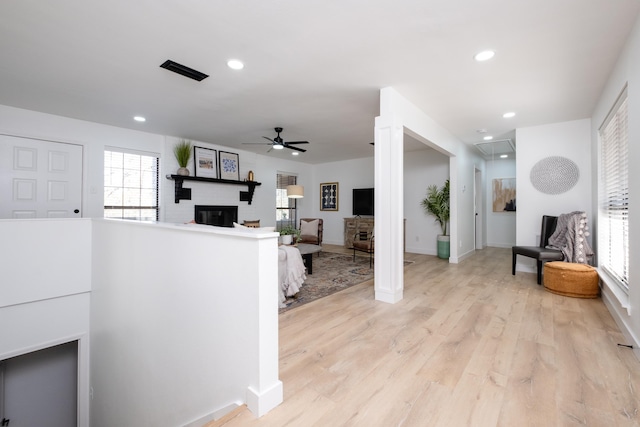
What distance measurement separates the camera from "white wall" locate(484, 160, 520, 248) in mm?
7262

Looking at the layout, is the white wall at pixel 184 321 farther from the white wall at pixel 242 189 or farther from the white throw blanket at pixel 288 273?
the white wall at pixel 242 189

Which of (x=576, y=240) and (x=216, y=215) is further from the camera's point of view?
(x=216, y=215)

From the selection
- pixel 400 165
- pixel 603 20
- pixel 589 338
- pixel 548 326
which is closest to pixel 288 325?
pixel 400 165

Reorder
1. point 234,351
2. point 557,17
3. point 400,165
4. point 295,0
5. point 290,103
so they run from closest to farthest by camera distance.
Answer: point 234,351
point 295,0
point 557,17
point 400,165
point 290,103

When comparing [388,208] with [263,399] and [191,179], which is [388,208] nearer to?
[263,399]

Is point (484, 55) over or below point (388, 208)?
over

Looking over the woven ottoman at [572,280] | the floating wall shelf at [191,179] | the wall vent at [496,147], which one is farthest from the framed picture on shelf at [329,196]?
the woven ottoman at [572,280]

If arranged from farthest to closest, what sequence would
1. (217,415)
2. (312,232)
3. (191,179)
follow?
1. (312,232)
2. (191,179)
3. (217,415)

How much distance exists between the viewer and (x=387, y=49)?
244 centimetres

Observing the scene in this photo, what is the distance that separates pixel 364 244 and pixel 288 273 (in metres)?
2.47

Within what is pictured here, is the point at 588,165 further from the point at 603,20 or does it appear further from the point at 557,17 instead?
the point at 557,17

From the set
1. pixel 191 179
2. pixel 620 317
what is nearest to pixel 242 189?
pixel 191 179

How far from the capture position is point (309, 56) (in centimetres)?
256

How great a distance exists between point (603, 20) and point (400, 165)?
6.04 feet
